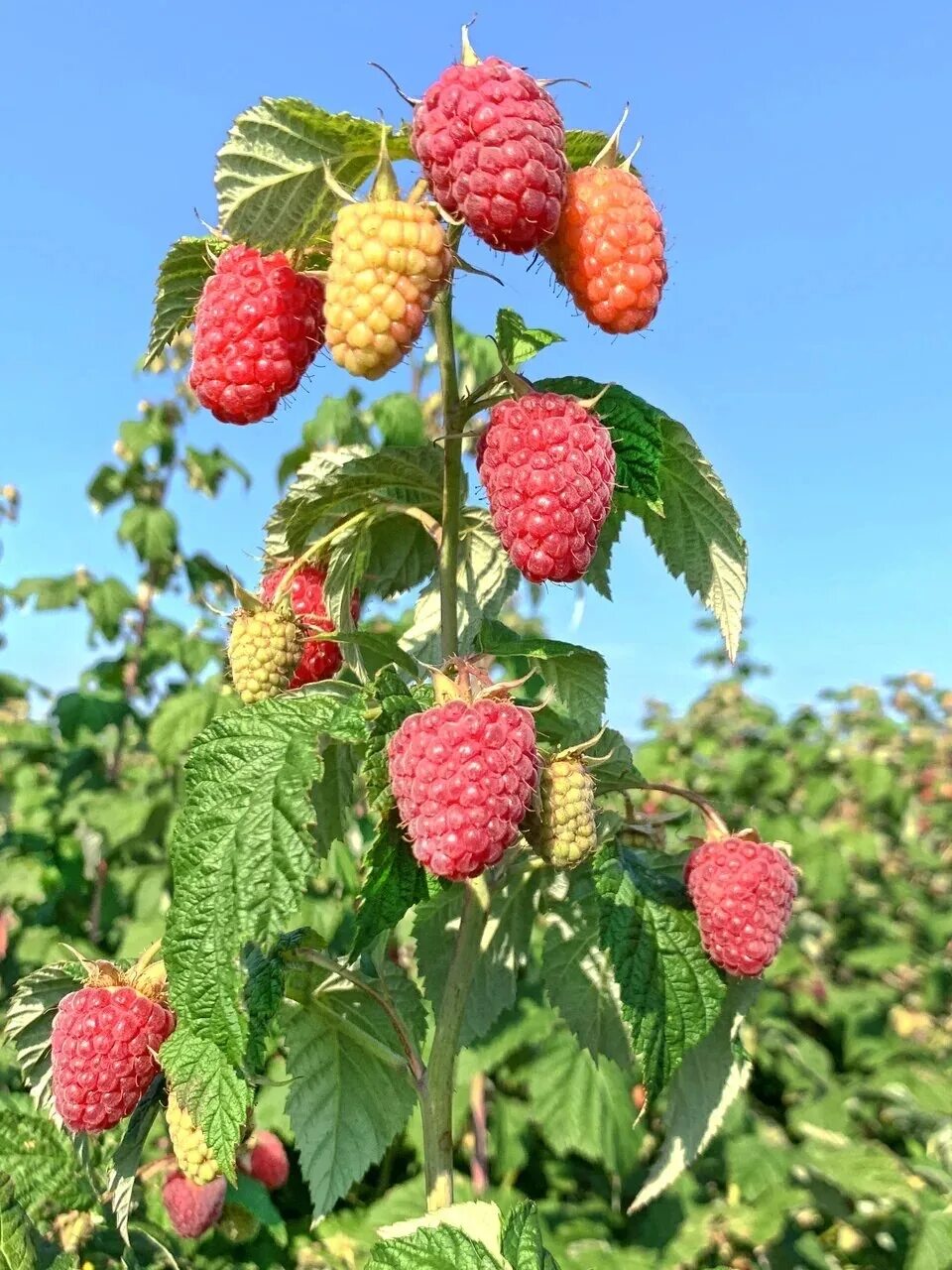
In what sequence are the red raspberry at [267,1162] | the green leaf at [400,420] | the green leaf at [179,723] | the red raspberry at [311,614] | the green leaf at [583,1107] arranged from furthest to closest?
the green leaf at [179,723]
the green leaf at [400,420]
the green leaf at [583,1107]
the red raspberry at [267,1162]
the red raspberry at [311,614]

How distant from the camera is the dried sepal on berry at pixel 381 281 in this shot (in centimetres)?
113

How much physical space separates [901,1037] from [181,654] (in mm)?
3611

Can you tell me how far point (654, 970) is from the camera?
1.42 metres

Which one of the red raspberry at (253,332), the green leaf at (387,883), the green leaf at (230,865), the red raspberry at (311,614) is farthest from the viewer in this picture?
the red raspberry at (311,614)

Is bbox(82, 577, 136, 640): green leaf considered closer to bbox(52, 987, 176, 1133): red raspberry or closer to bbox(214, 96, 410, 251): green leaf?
bbox(52, 987, 176, 1133): red raspberry

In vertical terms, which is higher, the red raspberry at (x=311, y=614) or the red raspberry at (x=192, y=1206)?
the red raspberry at (x=311, y=614)

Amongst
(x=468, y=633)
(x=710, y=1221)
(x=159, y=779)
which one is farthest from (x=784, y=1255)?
(x=159, y=779)

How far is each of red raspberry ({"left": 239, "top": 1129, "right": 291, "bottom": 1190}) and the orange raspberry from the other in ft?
5.45

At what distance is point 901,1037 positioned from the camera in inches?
195

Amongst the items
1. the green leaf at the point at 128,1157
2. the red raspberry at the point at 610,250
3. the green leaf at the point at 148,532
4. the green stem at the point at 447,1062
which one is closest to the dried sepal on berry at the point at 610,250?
the red raspberry at the point at 610,250

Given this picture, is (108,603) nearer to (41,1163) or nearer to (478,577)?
(41,1163)

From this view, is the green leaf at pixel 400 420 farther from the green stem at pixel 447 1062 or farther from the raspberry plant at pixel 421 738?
the green stem at pixel 447 1062

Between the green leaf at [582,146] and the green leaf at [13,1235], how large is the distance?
142 centimetres

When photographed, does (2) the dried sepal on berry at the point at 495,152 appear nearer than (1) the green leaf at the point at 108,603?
Yes
